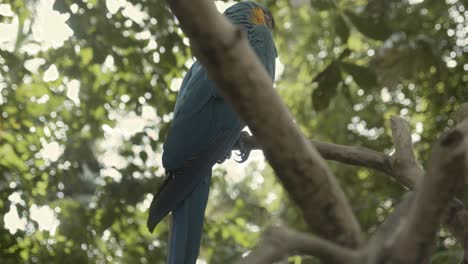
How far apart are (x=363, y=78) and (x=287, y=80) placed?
2265 millimetres

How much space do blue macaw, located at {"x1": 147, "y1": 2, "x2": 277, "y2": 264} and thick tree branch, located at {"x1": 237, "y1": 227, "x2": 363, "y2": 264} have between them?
755 mm

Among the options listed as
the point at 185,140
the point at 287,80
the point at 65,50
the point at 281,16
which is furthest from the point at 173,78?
the point at 287,80

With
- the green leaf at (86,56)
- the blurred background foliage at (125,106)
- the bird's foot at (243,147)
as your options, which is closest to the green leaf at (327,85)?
the blurred background foliage at (125,106)

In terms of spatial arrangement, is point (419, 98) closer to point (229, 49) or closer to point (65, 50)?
point (65, 50)

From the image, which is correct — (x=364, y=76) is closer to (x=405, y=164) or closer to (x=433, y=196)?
(x=405, y=164)

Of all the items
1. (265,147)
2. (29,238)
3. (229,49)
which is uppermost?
(229,49)

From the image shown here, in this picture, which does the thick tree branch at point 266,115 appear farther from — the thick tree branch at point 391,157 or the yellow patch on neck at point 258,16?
the yellow patch on neck at point 258,16

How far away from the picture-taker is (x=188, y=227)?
1.75 metres

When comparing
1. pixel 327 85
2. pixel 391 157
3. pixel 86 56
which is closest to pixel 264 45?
pixel 327 85

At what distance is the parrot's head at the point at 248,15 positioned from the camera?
8.04ft

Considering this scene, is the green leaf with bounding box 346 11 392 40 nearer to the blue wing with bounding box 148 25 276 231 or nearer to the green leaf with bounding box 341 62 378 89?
the green leaf with bounding box 341 62 378 89

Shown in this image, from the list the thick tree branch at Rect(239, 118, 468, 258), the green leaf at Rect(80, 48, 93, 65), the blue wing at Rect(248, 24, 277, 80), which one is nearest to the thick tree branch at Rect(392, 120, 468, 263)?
the thick tree branch at Rect(239, 118, 468, 258)

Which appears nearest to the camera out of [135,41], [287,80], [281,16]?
[135,41]

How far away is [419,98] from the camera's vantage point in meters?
3.46
